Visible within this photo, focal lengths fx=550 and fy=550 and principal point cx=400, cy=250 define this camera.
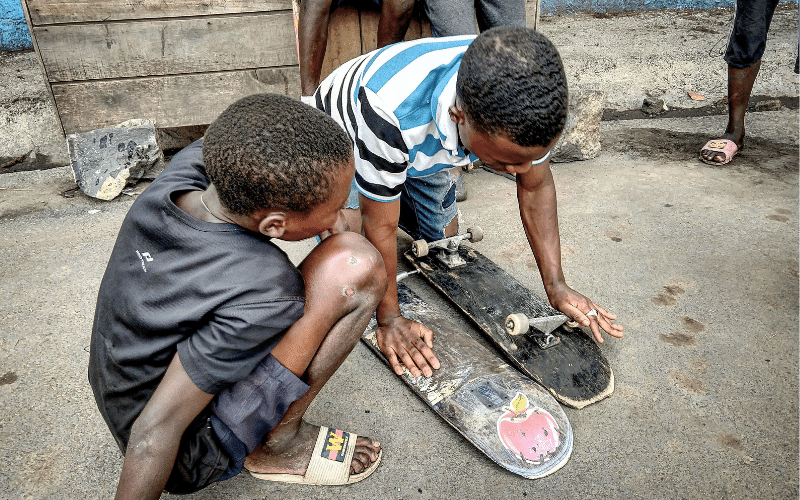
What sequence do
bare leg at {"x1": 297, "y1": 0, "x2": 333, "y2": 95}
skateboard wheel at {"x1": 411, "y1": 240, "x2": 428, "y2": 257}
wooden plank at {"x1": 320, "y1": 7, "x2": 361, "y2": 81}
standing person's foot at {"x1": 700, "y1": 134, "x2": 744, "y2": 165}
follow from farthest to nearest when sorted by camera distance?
standing person's foot at {"x1": 700, "y1": 134, "x2": 744, "y2": 165} < wooden plank at {"x1": 320, "y1": 7, "x2": 361, "y2": 81} < bare leg at {"x1": 297, "y1": 0, "x2": 333, "y2": 95} < skateboard wheel at {"x1": 411, "y1": 240, "x2": 428, "y2": 257}

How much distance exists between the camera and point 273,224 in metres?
1.14

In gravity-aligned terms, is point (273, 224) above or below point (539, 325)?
A: above

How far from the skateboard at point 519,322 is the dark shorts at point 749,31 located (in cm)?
223

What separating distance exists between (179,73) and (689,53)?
439 cm

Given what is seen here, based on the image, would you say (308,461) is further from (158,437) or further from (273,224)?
(273,224)

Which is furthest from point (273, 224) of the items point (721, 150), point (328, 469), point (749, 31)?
point (749, 31)

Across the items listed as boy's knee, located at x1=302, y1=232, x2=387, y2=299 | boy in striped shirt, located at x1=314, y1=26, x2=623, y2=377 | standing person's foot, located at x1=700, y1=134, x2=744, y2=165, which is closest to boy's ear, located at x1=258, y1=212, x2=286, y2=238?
boy's knee, located at x1=302, y1=232, x2=387, y2=299

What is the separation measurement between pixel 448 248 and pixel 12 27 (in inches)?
198

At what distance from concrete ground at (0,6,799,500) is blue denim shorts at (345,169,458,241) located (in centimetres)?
25

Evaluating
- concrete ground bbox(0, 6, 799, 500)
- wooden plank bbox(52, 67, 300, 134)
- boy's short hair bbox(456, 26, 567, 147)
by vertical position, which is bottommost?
concrete ground bbox(0, 6, 799, 500)

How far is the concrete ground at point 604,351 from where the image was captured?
1.43 m

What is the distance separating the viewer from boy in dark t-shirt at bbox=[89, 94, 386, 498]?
1.06 m

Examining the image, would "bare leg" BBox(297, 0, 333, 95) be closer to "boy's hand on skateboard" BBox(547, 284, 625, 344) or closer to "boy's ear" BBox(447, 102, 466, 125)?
"boy's ear" BBox(447, 102, 466, 125)

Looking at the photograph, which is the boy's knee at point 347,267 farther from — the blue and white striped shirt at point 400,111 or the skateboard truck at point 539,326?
the skateboard truck at point 539,326
